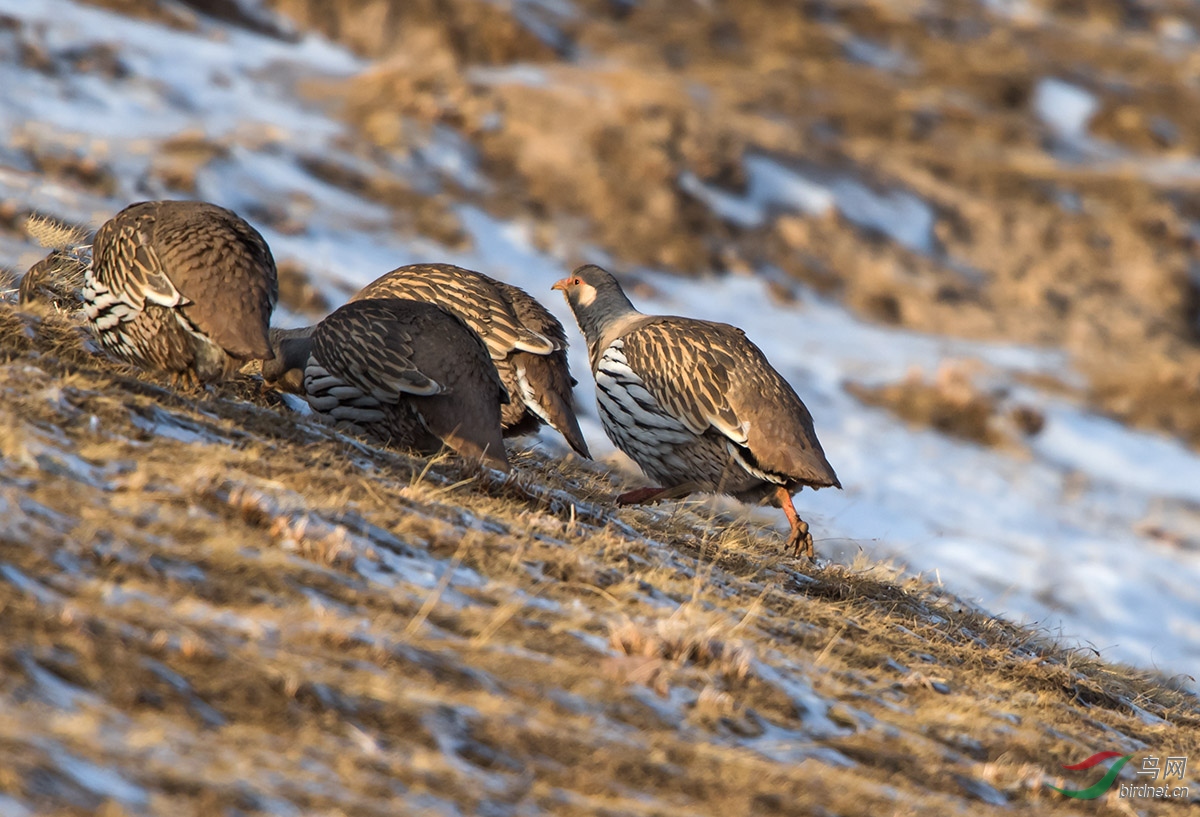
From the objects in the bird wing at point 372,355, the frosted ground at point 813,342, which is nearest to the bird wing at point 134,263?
the bird wing at point 372,355

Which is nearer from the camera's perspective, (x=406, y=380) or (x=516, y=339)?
(x=406, y=380)

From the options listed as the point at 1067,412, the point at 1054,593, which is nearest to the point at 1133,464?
the point at 1067,412

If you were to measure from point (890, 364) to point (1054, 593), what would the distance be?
26.5 ft

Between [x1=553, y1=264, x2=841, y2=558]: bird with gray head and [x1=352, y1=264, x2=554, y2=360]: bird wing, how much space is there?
0.69 m

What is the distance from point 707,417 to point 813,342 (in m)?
16.1

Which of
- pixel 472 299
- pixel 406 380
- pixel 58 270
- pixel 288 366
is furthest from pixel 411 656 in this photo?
pixel 58 270

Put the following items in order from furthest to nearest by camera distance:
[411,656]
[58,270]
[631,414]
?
[631,414]
[58,270]
[411,656]

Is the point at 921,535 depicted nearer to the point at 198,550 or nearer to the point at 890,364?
the point at 890,364

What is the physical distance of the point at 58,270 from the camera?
8805 mm

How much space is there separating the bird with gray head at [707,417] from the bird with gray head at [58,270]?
3.69 meters

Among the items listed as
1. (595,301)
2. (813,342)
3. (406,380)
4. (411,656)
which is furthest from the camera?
(813,342)

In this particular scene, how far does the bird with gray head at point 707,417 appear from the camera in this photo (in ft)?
27.6

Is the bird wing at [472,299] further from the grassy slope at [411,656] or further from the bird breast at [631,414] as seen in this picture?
the grassy slope at [411,656]

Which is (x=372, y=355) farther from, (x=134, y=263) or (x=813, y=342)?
(x=813, y=342)
